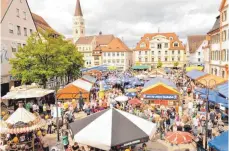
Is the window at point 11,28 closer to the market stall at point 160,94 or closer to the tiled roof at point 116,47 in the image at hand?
the market stall at point 160,94

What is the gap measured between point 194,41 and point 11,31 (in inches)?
2462

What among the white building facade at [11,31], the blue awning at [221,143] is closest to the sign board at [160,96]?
the blue awning at [221,143]

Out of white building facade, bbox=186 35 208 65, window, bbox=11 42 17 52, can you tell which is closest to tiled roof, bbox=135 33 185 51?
white building facade, bbox=186 35 208 65

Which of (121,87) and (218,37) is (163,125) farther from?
(218,37)

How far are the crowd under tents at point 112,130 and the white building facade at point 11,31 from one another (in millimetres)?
17705

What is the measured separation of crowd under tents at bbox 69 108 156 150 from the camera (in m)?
8.45

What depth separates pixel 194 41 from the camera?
7612 cm

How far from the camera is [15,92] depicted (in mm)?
19047

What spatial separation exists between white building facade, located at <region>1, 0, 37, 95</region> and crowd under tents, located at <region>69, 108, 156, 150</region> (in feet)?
58.1

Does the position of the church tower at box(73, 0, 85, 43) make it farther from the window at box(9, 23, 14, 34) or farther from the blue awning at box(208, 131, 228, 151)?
the blue awning at box(208, 131, 228, 151)

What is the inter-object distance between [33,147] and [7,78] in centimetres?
1688

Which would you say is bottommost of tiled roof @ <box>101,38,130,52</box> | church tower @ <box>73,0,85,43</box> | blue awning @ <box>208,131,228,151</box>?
blue awning @ <box>208,131,228,151</box>

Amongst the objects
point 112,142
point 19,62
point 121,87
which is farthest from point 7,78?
point 112,142

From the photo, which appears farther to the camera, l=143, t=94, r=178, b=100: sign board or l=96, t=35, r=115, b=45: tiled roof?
l=96, t=35, r=115, b=45: tiled roof
